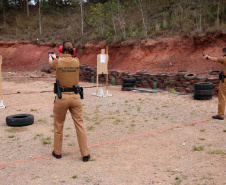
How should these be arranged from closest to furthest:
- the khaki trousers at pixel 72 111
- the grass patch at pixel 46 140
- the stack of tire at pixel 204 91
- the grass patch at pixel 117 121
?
the khaki trousers at pixel 72 111
the grass patch at pixel 46 140
the grass patch at pixel 117 121
the stack of tire at pixel 204 91

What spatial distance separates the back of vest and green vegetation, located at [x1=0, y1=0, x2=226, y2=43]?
12497mm

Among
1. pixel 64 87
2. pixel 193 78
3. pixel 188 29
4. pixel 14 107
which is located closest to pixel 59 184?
pixel 64 87

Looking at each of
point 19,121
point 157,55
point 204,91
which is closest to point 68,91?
point 19,121

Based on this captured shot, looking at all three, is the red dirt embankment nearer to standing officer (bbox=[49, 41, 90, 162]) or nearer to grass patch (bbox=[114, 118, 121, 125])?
grass patch (bbox=[114, 118, 121, 125])

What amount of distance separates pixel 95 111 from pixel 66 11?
31.3 metres

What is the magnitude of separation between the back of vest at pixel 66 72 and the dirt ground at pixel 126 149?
127cm

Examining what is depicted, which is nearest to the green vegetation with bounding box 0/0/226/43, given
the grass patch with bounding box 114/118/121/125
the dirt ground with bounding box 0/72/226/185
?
the dirt ground with bounding box 0/72/226/185

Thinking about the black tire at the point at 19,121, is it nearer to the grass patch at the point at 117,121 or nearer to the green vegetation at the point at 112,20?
the grass patch at the point at 117,121

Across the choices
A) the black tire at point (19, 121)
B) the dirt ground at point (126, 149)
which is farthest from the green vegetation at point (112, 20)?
the black tire at point (19, 121)

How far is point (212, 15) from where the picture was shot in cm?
1588

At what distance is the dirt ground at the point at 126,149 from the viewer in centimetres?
326

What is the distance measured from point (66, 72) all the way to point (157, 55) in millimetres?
13339

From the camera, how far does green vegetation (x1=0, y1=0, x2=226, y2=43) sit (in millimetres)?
16391

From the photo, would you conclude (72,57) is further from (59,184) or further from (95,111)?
(95,111)
